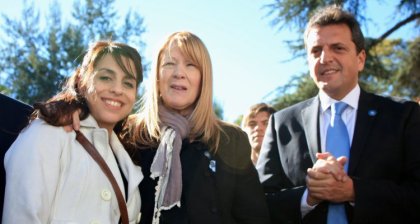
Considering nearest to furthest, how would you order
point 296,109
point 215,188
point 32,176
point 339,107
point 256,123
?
point 32,176, point 215,188, point 339,107, point 296,109, point 256,123

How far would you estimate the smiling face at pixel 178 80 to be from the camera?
3105 millimetres

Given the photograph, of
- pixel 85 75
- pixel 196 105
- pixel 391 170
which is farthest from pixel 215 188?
pixel 391 170

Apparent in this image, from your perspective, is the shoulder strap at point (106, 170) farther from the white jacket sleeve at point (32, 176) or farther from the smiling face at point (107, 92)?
the smiling face at point (107, 92)

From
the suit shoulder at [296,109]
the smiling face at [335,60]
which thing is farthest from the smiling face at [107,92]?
the smiling face at [335,60]

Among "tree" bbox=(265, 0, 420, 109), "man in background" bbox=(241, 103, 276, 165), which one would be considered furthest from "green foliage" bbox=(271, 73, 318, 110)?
"man in background" bbox=(241, 103, 276, 165)

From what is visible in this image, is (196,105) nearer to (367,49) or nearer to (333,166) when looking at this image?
(333,166)

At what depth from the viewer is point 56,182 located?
8.06 feet

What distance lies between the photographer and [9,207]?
2.33 metres

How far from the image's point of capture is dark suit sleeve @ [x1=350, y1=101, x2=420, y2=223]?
3016 mm

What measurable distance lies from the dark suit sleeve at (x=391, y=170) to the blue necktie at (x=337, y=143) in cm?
13

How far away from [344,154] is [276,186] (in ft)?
1.81

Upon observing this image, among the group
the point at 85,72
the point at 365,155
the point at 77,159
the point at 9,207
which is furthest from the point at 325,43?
the point at 9,207

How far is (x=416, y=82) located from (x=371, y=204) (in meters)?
13.1

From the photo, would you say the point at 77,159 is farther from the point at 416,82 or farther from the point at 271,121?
the point at 416,82
